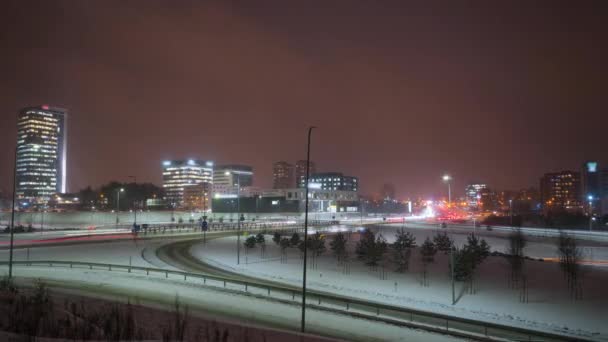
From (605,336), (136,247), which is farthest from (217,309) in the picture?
(136,247)

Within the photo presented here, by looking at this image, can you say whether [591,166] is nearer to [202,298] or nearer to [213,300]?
[213,300]

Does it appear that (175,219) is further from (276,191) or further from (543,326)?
(543,326)

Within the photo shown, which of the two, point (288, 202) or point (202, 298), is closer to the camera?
point (202, 298)

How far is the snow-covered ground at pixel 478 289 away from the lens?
2178 cm

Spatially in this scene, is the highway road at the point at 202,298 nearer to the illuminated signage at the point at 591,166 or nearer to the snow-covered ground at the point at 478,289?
the snow-covered ground at the point at 478,289

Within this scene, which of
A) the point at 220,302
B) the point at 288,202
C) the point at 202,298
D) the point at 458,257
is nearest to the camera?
the point at 220,302

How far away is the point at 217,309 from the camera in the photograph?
21484mm

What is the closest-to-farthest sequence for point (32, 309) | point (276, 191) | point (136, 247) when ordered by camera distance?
point (32, 309), point (136, 247), point (276, 191)

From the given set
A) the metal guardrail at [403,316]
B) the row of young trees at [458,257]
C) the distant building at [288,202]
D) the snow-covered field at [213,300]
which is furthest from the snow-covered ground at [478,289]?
the distant building at [288,202]

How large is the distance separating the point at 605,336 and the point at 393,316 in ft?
29.6

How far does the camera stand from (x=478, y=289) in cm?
2855

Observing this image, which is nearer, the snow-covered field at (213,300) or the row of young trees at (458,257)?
the snow-covered field at (213,300)

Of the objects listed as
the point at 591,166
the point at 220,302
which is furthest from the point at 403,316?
the point at 591,166

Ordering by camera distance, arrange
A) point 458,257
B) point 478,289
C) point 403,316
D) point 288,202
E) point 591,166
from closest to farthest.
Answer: point 403,316 → point 478,289 → point 458,257 → point 288,202 → point 591,166
